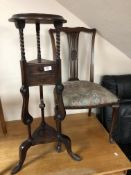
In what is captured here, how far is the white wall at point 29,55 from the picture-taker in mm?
1663

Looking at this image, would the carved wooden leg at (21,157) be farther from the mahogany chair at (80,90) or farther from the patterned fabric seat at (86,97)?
the patterned fabric seat at (86,97)

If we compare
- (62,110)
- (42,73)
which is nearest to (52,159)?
(62,110)

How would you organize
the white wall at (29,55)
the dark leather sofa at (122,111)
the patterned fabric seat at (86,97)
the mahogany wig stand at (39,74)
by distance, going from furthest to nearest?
the dark leather sofa at (122,111), the white wall at (29,55), the patterned fabric seat at (86,97), the mahogany wig stand at (39,74)

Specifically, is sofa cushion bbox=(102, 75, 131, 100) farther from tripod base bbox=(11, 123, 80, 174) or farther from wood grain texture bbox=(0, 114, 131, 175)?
tripod base bbox=(11, 123, 80, 174)

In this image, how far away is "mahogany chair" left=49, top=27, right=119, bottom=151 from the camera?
1.39 m

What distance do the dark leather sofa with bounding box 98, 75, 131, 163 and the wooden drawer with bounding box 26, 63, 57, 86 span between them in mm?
849

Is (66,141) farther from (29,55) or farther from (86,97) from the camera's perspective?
(29,55)

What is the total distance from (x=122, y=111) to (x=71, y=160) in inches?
27.2

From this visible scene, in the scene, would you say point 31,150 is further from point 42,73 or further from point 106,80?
point 106,80

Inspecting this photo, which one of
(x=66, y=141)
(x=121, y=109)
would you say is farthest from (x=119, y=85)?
(x=66, y=141)

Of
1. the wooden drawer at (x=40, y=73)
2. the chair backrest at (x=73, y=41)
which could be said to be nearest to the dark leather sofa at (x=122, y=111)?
the chair backrest at (x=73, y=41)

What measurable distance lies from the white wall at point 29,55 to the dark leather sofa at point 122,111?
7.0 inches

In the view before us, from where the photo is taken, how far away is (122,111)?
1768 millimetres

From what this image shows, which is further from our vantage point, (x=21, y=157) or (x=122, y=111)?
(x=122, y=111)
